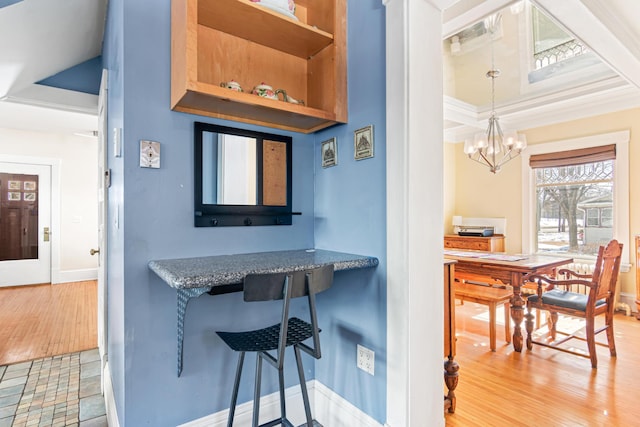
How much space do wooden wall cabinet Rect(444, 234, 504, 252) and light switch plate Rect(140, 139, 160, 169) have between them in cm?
435

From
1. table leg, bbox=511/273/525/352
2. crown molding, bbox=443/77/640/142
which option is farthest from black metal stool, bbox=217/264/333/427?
crown molding, bbox=443/77/640/142

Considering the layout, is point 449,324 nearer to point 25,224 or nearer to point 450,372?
point 450,372

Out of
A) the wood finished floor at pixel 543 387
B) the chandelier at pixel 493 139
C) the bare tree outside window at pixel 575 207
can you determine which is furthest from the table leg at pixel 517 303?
the bare tree outside window at pixel 575 207

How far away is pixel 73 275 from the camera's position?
5.62 metres

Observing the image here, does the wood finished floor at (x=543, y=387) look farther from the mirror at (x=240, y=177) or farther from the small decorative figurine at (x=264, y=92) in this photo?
the small decorative figurine at (x=264, y=92)

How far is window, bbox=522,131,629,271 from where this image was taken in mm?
3883

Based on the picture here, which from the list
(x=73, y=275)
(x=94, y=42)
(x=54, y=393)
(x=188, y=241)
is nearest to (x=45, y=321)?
(x=54, y=393)

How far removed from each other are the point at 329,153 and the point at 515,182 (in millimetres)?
3991

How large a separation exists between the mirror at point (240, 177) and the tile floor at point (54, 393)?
4.52 ft

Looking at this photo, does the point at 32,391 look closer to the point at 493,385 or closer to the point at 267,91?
the point at 267,91

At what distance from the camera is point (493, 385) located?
2273 millimetres

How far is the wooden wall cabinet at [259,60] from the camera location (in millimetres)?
1380

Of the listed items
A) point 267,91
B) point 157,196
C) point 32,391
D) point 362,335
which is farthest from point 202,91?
point 32,391

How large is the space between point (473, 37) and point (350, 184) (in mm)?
3235
